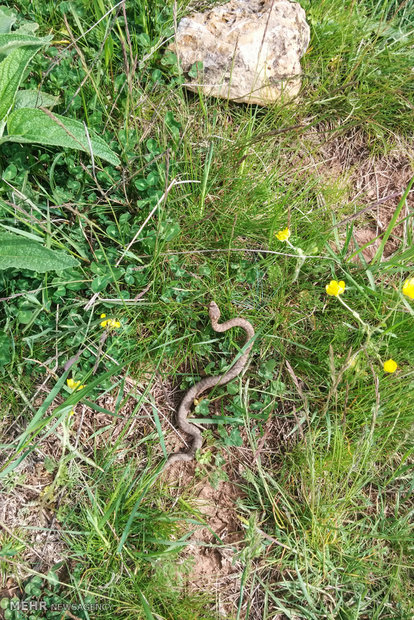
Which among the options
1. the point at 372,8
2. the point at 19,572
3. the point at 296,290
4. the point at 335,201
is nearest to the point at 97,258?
the point at 296,290

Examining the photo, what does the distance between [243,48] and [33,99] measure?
1198 millimetres

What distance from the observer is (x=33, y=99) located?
7.81 ft

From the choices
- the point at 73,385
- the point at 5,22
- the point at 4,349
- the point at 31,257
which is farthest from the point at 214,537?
the point at 5,22

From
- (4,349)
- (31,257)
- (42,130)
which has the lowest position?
(4,349)

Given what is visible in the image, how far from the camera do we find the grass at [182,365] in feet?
7.90

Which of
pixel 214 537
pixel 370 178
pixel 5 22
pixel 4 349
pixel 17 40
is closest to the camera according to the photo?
pixel 17 40

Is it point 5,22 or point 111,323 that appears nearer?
point 5,22

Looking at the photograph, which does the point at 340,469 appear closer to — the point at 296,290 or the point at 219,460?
the point at 219,460

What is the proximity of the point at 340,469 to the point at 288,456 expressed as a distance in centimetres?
28

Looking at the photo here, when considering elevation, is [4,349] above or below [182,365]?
above

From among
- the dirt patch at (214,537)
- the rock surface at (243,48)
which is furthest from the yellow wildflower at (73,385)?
the rock surface at (243,48)

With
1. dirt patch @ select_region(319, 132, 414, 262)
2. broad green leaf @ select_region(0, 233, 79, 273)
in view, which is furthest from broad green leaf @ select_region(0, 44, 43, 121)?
dirt patch @ select_region(319, 132, 414, 262)

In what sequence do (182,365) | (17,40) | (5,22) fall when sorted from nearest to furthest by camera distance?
(17,40) → (5,22) → (182,365)

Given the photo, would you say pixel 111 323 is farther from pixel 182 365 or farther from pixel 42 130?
pixel 42 130
